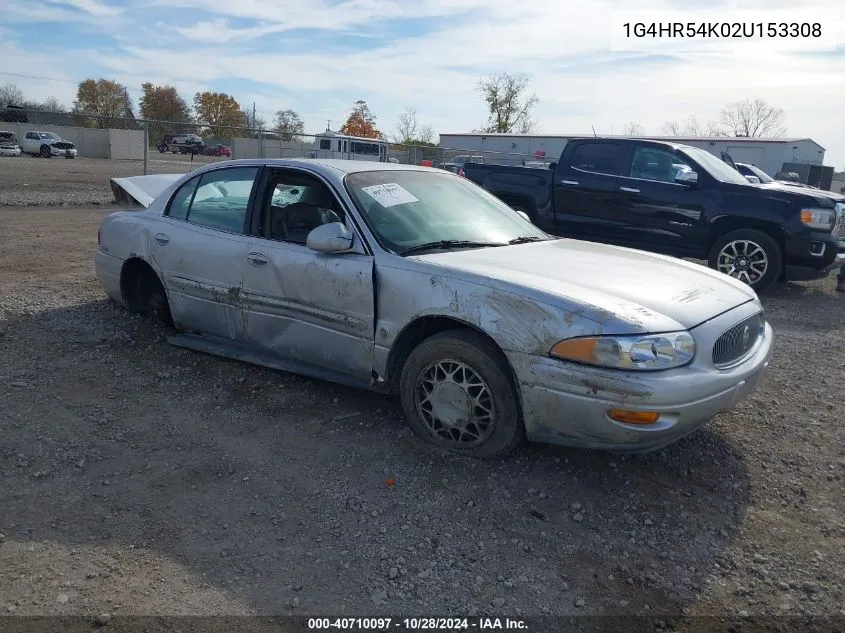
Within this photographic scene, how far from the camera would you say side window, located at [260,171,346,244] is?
438 cm

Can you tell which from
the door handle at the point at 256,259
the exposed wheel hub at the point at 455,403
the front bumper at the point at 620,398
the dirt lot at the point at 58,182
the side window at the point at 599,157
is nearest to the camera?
the front bumper at the point at 620,398

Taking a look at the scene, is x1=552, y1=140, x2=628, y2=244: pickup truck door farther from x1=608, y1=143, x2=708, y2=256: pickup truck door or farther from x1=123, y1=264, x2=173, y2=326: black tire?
x1=123, y1=264, x2=173, y2=326: black tire

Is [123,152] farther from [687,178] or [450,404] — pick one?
[450,404]

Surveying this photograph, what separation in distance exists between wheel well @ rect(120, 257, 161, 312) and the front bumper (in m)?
3.53

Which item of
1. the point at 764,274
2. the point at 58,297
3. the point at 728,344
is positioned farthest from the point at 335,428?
the point at 764,274

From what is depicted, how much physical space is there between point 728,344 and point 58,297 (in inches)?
230

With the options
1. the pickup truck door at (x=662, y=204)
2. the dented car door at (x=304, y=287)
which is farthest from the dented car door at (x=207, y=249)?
the pickup truck door at (x=662, y=204)

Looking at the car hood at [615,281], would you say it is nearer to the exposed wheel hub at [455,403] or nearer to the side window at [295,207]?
the exposed wheel hub at [455,403]

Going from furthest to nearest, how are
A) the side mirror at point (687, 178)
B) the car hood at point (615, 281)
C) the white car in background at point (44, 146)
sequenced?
the white car in background at point (44, 146), the side mirror at point (687, 178), the car hood at point (615, 281)

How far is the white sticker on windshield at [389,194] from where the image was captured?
14.1 feet

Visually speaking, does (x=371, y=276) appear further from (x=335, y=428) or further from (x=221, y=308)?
(x=221, y=308)

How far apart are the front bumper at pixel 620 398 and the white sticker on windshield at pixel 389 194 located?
4.73 ft

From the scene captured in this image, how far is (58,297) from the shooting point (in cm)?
654

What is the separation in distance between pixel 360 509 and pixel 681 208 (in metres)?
6.80
